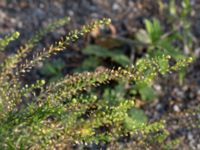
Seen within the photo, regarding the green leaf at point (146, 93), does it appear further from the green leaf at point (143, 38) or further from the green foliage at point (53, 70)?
the green foliage at point (53, 70)

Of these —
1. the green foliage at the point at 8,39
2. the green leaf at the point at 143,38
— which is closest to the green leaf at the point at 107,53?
the green leaf at the point at 143,38

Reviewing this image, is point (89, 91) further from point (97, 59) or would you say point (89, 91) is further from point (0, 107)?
point (0, 107)

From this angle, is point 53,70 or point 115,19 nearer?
point 53,70

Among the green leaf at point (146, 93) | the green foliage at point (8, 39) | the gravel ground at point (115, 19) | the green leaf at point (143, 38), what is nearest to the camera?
the green foliage at point (8, 39)

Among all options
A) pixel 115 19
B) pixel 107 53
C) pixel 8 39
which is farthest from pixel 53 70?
pixel 8 39

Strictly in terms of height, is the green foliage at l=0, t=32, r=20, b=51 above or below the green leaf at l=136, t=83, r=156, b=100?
above

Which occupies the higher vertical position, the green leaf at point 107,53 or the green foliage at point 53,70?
the green leaf at point 107,53

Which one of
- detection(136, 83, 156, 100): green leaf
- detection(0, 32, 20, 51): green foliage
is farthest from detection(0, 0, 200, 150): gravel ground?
detection(0, 32, 20, 51): green foliage

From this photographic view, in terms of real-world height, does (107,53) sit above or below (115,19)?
below

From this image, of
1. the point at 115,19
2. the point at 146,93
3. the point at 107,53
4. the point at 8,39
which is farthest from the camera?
the point at 115,19

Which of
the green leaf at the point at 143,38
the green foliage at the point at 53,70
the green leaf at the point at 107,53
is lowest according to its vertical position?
the green foliage at the point at 53,70

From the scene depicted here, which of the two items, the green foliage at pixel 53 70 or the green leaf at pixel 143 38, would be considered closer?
the green foliage at pixel 53 70

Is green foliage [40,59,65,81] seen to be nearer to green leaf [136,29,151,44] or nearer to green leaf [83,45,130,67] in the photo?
green leaf [83,45,130,67]

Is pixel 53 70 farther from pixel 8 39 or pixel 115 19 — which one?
pixel 8 39
